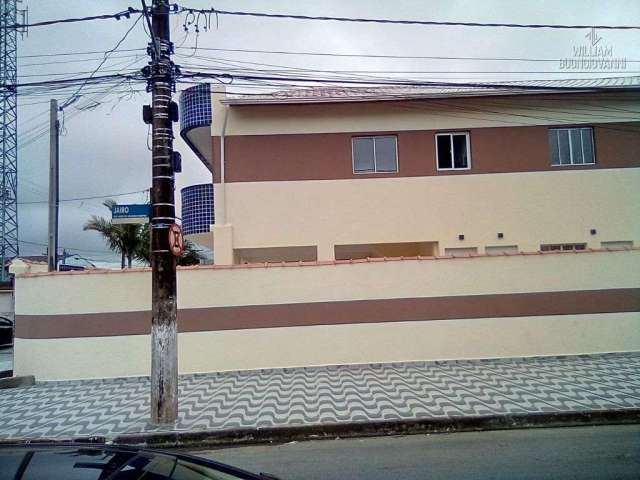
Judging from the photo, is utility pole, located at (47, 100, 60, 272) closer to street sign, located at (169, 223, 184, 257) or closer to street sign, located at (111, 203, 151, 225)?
street sign, located at (111, 203, 151, 225)

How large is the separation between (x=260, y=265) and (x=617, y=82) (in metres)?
12.8

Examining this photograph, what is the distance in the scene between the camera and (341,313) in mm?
9320

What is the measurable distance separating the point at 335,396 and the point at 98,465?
18.7ft

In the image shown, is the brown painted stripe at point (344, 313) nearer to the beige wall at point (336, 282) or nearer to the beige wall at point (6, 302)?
the beige wall at point (336, 282)

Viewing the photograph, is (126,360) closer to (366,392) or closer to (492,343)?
(366,392)

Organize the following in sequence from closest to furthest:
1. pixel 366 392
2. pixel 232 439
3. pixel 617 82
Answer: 1. pixel 232 439
2. pixel 366 392
3. pixel 617 82

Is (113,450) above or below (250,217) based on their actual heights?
below

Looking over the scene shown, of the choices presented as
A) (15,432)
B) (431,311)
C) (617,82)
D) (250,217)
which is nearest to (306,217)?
(250,217)

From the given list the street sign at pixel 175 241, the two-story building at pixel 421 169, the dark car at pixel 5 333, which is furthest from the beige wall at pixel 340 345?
the dark car at pixel 5 333

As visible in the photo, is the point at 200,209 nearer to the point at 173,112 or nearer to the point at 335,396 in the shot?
the point at 173,112

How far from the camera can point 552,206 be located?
13.3m

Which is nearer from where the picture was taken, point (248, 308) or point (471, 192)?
point (248, 308)

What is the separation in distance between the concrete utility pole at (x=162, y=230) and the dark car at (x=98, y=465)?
13.4ft

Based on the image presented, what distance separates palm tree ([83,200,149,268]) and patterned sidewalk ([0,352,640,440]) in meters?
9.75
